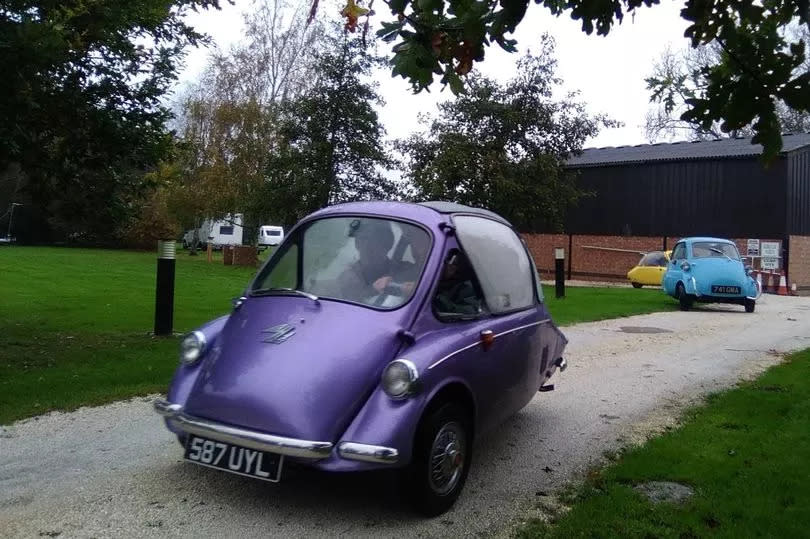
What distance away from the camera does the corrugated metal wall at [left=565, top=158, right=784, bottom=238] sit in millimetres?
29891

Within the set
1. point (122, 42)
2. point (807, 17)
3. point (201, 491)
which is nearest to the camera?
point (807, 17)

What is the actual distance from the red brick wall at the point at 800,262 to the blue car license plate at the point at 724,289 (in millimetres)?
13618

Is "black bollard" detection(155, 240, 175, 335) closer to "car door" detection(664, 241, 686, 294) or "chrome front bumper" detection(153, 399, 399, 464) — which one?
"chrome front bumper" detection(153, 399, 399, 464)

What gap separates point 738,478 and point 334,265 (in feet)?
9.88

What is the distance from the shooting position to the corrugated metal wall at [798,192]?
95.9 feet

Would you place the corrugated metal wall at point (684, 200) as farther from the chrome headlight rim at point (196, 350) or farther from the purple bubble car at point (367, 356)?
the chrome headlight rim at point (196, 350)

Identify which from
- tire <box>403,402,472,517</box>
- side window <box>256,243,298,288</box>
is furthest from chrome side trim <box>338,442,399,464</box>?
side window <box>256,243,298,288</box>

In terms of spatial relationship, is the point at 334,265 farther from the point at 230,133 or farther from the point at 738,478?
the point at 230,133

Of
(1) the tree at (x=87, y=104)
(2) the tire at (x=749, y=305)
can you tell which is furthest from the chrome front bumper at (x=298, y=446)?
(2) the tire at (x=749, y=305)

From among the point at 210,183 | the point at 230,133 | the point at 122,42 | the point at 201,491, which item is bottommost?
the point at 201,491

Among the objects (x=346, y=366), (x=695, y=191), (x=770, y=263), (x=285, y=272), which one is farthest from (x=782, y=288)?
(x=346, y=366)

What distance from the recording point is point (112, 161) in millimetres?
9258

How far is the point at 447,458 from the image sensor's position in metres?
4.13

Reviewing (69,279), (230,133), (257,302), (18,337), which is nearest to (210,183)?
(230,133)
